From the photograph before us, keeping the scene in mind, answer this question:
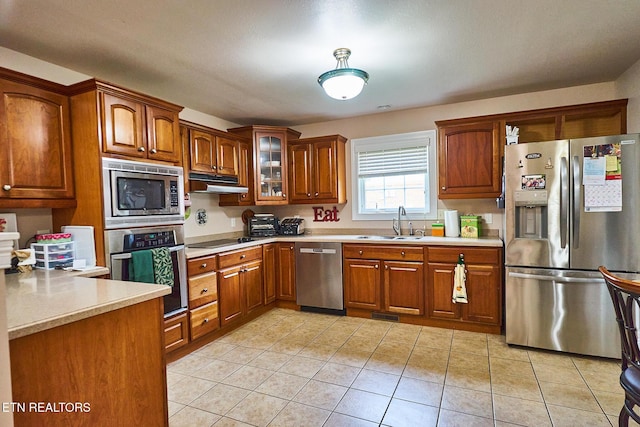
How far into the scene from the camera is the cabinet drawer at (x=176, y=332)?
8.80ft

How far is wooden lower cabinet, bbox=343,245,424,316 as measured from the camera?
11.2 feet

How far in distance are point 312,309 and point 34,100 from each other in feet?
10.4

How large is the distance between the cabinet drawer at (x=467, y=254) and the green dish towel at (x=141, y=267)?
2542 mm

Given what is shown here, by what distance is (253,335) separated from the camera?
129 inches

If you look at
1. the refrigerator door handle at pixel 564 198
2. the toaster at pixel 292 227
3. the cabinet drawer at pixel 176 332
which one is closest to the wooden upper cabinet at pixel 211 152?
the toaster at pixel 292 227

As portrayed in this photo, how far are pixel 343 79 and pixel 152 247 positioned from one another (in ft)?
6.40

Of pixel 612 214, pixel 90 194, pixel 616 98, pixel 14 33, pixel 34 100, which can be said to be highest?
pixel 14 33

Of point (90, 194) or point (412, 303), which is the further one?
point (412, 303)

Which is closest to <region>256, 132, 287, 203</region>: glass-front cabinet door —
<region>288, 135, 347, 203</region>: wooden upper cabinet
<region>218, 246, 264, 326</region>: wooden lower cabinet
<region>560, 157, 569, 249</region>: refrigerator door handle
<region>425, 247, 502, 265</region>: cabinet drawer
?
<region>288, 135, 347, 203</region>: wooden upper cabinet

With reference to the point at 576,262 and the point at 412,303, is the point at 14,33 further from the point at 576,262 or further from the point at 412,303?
the point at 576,262

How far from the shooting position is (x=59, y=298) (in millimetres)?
1392

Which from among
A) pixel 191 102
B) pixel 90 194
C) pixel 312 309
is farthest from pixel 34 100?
pixel 312 309

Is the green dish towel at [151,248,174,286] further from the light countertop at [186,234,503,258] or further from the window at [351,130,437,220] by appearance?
the window at [351,130,437,220]

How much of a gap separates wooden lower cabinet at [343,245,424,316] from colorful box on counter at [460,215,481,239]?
0.60 meters
